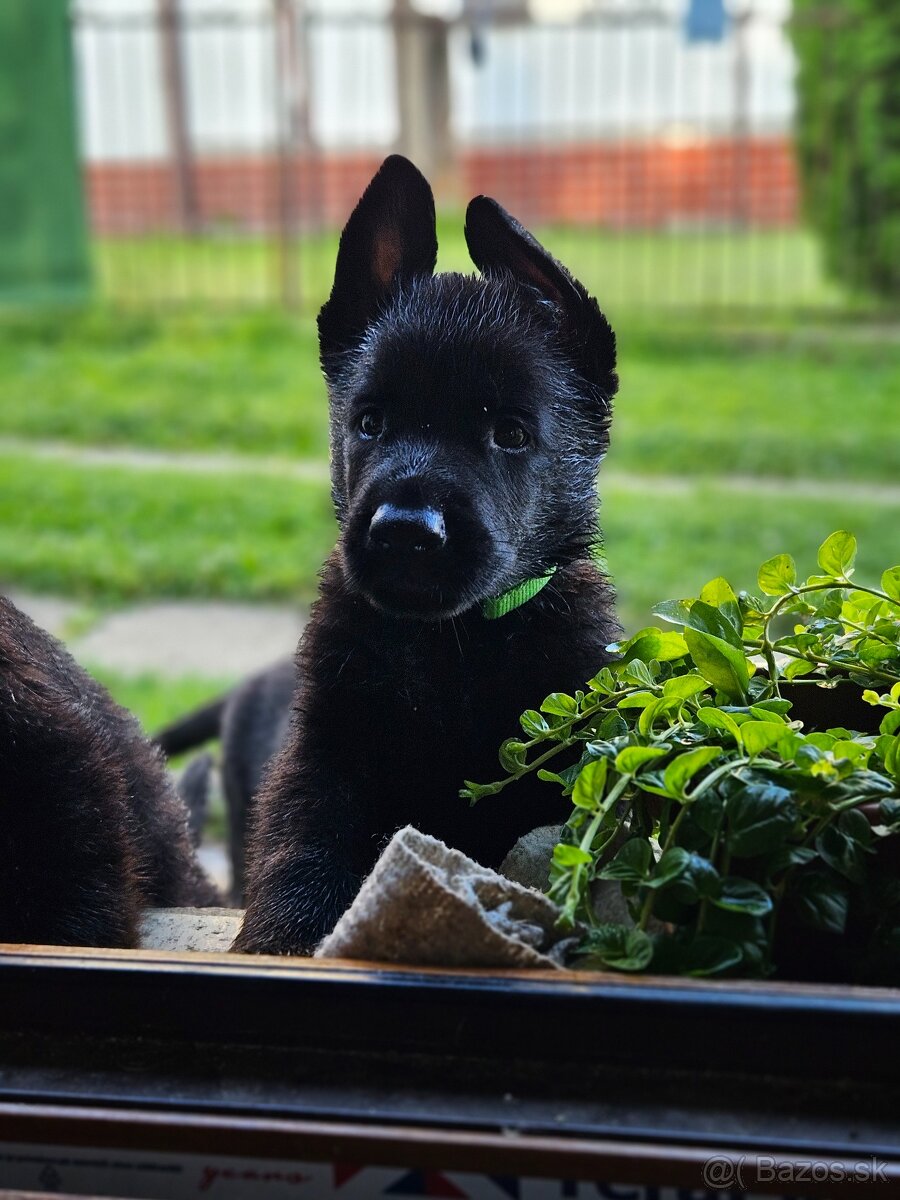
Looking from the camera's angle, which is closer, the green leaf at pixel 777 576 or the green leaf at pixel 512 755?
the green leaf at pixel 512 755

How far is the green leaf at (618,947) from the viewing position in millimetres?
1215

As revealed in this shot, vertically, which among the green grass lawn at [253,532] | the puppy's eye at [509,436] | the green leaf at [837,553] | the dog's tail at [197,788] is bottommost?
the green grass lawn at [253,532]

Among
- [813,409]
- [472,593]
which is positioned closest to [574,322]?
[472,593]

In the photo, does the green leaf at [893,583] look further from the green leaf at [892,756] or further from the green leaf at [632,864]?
the green leaf at [632,864]

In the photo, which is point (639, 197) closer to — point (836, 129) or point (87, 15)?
point (836, 129)

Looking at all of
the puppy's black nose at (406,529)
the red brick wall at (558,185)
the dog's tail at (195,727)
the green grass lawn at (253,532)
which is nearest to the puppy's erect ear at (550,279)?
the puppy's black nose at (406,529)

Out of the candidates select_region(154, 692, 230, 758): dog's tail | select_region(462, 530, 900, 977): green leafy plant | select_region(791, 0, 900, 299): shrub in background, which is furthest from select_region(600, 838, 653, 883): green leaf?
select_region(791, 0, 900, 299): shrub in background

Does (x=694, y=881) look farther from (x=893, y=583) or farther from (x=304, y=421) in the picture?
(x=304, y=421)

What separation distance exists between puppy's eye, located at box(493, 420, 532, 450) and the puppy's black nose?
0.17m

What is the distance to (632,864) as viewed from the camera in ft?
4.12

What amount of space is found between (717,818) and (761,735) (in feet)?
0.30

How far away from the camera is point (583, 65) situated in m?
10.5

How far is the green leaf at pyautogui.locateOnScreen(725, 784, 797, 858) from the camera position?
1.20m

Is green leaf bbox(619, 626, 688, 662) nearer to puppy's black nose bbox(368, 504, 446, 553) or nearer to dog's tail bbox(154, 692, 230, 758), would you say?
puppy's black nose bbox(368, 504, 446, 553)
